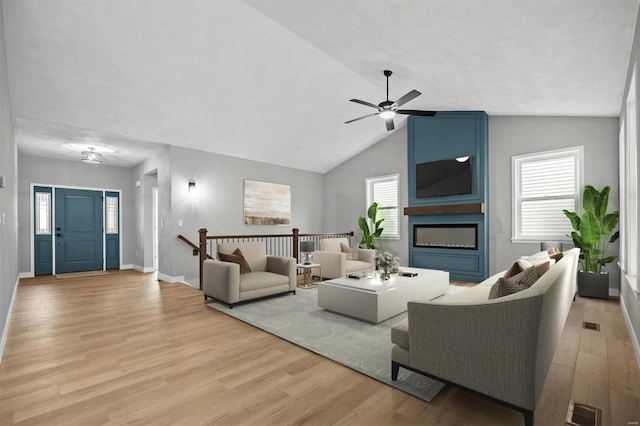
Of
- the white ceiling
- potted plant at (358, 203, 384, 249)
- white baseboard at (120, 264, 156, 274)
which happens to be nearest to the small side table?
potted plant at (358, 203, 384, 249)

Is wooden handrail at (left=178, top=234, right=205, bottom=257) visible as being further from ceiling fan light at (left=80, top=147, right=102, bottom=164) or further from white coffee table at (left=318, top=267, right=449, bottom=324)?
white coffee table at (left=318, top=267, right=449, bottom=324)

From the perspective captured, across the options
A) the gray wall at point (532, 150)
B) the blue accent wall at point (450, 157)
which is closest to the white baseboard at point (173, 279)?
the blue accent wall at point (450, 157)

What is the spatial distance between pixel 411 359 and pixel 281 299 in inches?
112

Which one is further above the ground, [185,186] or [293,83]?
[293,83]

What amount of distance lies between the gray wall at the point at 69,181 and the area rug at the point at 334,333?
5706mm

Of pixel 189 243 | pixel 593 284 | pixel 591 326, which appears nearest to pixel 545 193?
pixel 593 284

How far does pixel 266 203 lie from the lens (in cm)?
797

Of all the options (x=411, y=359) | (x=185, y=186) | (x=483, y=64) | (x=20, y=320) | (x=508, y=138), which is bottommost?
(x=20, y=320)

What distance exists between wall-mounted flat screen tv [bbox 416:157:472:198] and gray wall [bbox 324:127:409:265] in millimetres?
743

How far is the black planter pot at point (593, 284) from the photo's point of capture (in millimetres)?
4660

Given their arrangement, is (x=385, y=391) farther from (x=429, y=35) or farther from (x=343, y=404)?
(x=429, y=35)

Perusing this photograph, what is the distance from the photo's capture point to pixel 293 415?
6.25 ft

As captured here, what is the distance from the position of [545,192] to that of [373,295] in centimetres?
423

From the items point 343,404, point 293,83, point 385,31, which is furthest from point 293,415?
point 293,83
